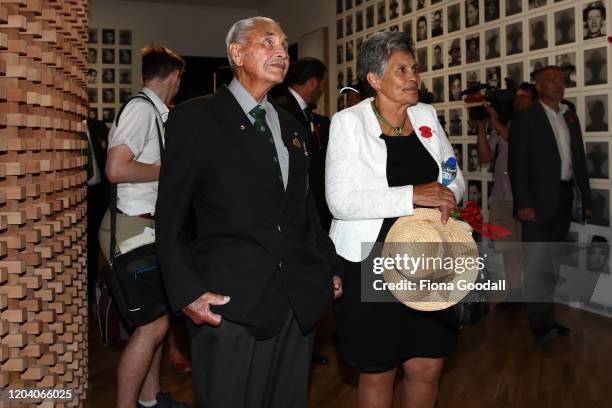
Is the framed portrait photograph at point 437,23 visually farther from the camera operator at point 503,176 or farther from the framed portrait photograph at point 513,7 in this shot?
the camera operator at point 503,176

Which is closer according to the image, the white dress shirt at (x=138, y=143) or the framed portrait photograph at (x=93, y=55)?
the white dress shirt at (x=138, y=143)

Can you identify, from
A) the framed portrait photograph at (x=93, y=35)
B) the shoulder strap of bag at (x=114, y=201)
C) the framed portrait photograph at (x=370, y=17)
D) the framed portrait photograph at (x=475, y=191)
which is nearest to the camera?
the shoulder strap of bag at (x=114, y=201)

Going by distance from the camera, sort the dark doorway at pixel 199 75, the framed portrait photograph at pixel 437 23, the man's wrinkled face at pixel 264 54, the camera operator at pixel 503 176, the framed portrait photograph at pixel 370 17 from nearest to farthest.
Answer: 1. the man's wrinkled face at pixel 264 54
2. the camera operator at pixel 503 176
3. the framed portrait photograph at pixel 437 23
4. the framed portrait photograph at pixel 370 17
5. the dark doorway at pixel 199 75

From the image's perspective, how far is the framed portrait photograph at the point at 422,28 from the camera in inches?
282

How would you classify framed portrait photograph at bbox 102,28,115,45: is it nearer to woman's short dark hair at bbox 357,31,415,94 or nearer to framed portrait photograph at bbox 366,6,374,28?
framed portrait photograph at bbox 366,6,374,28

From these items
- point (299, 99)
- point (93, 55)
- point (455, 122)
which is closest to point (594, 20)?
point (455, 122)

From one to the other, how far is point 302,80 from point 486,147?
2.45 m

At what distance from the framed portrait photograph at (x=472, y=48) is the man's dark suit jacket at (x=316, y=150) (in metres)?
2.68

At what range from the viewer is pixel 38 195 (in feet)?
5.65

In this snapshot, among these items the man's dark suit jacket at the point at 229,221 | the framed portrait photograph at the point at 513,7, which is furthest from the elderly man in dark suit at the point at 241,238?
the framed portrait photograph at the point at 513,7

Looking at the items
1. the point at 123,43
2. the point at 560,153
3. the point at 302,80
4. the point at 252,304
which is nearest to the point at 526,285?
the point at 560,153

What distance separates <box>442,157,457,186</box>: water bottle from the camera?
2.34 meters

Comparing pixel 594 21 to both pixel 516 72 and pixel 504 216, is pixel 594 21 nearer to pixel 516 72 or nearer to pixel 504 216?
pixel 516 72

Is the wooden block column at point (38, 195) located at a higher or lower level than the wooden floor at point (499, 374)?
higher
